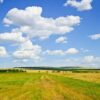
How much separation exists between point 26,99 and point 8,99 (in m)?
1.39

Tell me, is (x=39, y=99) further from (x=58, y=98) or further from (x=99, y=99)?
(x=99, y=99)

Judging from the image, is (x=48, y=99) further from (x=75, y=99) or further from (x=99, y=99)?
(x=99, y=99)

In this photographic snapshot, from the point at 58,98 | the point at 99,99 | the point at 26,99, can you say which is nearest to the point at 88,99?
the point at 99,99

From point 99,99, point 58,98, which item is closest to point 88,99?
point 99,99

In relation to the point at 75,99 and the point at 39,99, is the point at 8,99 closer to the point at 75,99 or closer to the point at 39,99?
the point at 39,99

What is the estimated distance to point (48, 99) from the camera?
2319cm

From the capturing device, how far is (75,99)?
23.1 m

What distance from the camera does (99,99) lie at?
23328mm

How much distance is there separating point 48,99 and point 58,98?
0.90 meters

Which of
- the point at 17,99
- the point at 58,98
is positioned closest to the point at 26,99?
the point at 17,99

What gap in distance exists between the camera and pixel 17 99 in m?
23.4

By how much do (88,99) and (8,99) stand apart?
19.8 ft

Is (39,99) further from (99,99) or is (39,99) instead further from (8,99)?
(99,99)

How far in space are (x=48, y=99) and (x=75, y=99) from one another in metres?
2.02
